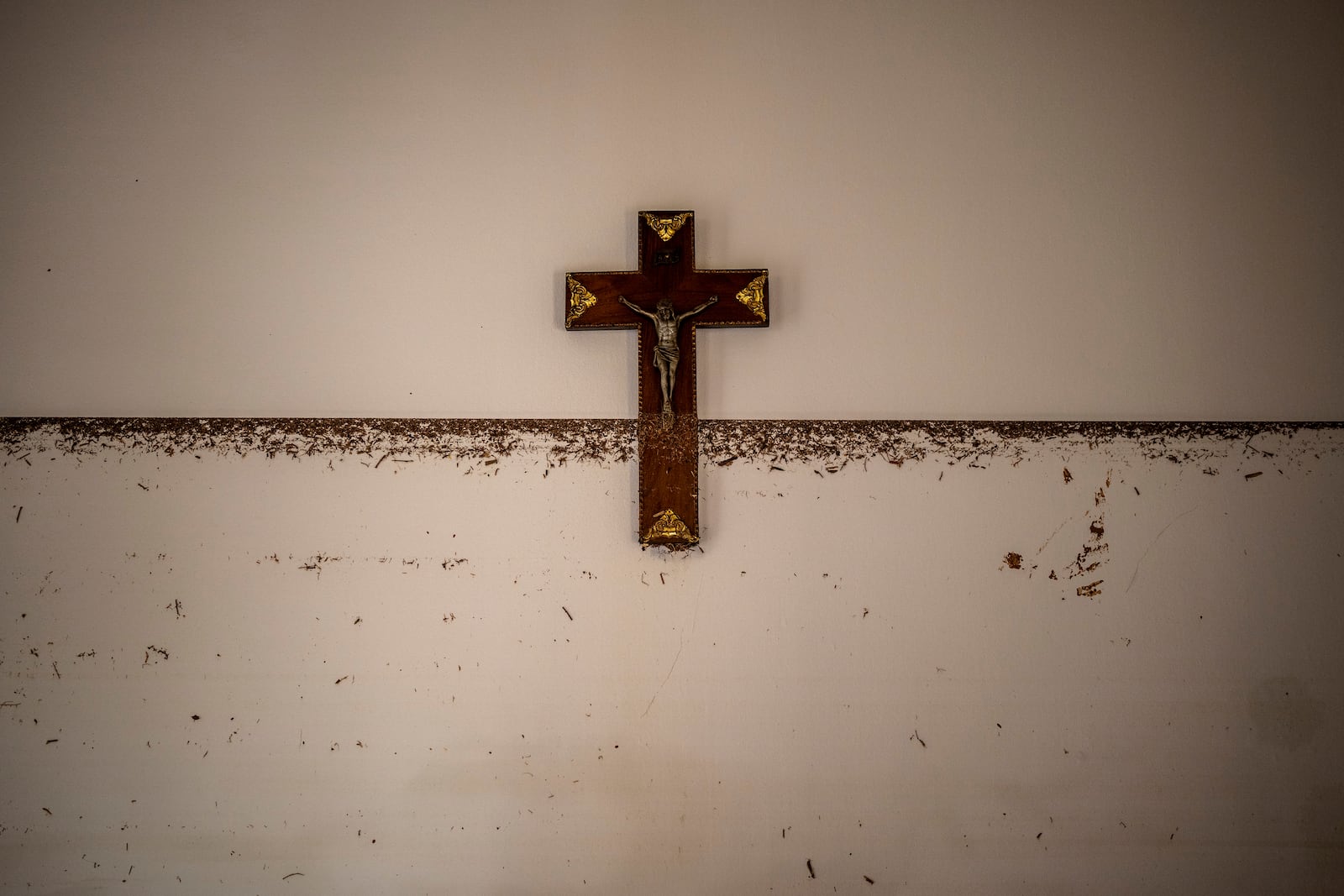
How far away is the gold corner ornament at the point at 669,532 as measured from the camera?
5.88ft

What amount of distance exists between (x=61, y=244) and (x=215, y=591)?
1.12 meters

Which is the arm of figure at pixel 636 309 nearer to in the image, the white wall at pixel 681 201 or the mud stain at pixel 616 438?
the white wall at pixel 681 201

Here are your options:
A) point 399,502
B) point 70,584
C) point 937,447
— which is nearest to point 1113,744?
point 937,447

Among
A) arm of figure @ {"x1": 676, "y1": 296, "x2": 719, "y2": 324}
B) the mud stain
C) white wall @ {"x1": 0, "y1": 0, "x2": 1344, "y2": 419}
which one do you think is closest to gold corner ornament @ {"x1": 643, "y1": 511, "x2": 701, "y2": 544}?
the mud stain

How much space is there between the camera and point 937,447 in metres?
1.87

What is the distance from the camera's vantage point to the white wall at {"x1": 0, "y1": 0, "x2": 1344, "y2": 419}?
1.92m

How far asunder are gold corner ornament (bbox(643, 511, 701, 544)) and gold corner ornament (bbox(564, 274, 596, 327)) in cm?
60

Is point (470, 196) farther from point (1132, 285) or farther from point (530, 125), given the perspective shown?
point (1132, 285)

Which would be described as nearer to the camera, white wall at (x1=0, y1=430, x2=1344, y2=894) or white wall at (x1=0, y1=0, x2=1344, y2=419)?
white wall at (x1=0, y1=430, x2=1344, y2=894)

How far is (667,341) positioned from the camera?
5.97 ft

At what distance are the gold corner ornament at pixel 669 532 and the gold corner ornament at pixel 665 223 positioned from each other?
77 centimetres

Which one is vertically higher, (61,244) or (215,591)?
(61,244)

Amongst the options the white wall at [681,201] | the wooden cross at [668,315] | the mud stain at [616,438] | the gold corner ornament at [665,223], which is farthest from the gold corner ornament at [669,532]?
the gold corner ornament at [665,223]

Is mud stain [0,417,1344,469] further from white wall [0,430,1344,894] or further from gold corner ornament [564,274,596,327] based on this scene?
gold corner ornament [564,274,596,327]
